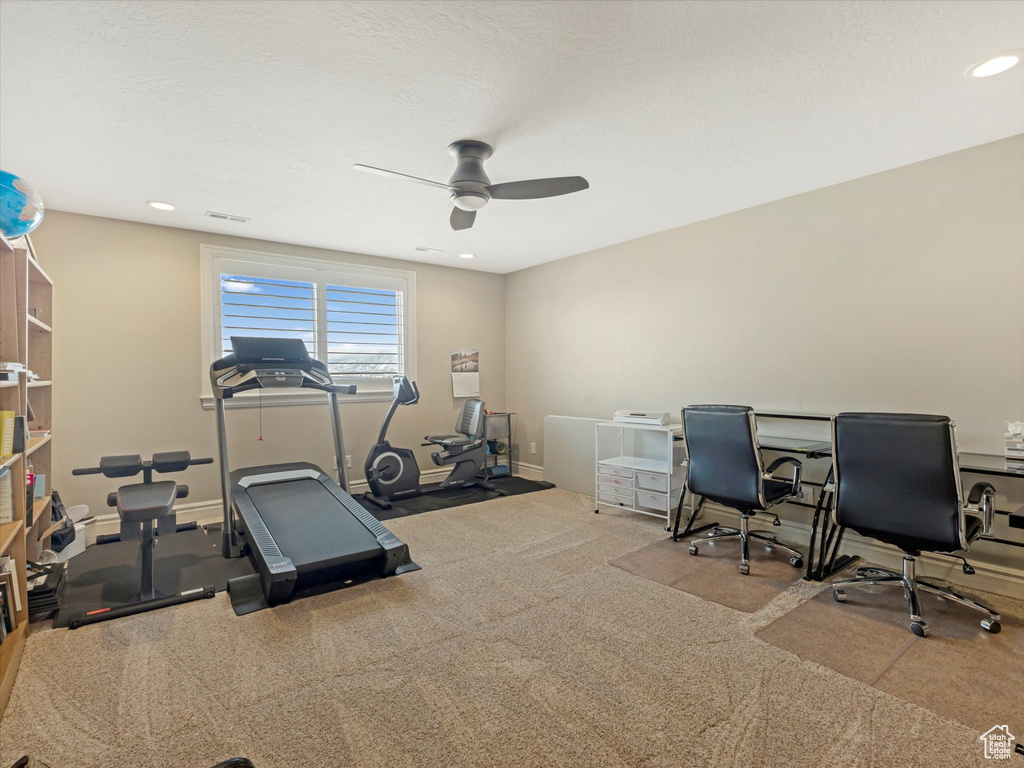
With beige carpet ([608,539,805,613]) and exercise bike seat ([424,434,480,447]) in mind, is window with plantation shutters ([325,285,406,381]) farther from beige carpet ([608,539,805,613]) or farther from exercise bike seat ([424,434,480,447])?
beige carpet ([608,539,805,613])

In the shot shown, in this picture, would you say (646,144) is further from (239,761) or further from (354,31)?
(239,761)

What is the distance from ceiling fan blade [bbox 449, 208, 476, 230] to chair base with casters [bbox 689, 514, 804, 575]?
261 cm

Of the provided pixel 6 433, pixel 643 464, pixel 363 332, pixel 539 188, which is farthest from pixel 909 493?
pixel 363 332

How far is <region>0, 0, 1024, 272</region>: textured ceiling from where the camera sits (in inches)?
68.8

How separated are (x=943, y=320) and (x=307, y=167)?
3.95 meters

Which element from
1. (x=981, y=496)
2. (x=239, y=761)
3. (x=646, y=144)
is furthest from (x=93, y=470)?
(x=981, y=496)

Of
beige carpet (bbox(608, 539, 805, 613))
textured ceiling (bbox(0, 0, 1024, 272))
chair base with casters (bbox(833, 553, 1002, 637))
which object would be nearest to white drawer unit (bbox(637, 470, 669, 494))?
beige carpet (bbox(608, 539, 805, 613))

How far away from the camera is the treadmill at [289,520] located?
272 cm

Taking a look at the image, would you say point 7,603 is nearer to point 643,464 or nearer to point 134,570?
point 134,570

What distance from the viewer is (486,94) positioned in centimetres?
220

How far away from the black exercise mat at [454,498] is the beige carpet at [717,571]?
1.85 meters

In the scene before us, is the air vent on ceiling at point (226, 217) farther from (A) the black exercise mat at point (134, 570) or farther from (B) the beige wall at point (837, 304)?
(B) the beige wall at point (837, 304)

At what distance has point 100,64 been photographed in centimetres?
195

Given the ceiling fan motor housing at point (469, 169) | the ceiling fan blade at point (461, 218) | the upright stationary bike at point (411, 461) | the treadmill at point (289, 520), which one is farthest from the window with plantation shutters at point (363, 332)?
the ceiling fan motor housing at point (469, 169)
